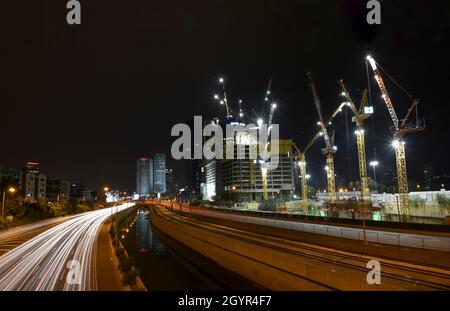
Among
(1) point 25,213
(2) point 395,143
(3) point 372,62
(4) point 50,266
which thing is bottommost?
(4) point 50,266

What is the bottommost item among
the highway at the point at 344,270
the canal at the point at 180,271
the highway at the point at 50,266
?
the canal at the point at 180,271

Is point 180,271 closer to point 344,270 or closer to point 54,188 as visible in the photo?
point 344,270

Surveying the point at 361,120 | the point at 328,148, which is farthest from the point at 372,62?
the point at 328,148

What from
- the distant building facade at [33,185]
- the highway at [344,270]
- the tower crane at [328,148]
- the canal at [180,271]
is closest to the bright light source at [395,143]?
the tower crane at [328,148]

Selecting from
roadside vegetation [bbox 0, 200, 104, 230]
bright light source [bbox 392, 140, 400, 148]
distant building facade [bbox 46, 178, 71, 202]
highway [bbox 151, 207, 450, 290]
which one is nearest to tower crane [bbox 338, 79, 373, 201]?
bright light source [bbox 392, 140, 400, 148]

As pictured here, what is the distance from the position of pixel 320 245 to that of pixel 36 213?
71.8 m

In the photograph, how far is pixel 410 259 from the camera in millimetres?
24281

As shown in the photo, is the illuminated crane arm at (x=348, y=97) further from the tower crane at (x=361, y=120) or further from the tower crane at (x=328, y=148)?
the tower crane at (x=328, y=148)

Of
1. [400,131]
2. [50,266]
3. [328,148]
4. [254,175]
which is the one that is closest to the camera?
[50,266]

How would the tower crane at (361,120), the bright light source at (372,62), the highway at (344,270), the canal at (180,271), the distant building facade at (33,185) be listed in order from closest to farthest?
the highway at (344,270)
the canal at (180,271)
the bright light source at (372,62)
the tower crane at (361,120)
the distant building facade at (33,185)

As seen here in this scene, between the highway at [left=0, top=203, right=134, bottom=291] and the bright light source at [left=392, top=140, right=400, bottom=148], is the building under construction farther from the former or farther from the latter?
the highway at [left=0, top=203, right=134, bottom=291]
